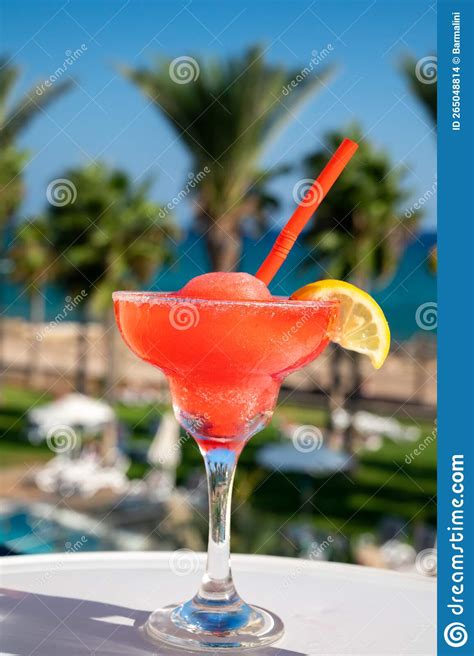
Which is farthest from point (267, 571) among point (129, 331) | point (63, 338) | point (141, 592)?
point (63, 338)

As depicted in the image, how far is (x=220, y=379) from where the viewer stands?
5.70 feet

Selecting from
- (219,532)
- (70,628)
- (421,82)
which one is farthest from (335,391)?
(70,628)

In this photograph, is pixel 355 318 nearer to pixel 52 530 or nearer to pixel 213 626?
pixel 213 626

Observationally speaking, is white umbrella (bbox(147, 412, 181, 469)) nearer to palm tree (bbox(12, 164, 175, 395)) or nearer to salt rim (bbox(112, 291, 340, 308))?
palm tree (bbox(12, 164, 175, 395))

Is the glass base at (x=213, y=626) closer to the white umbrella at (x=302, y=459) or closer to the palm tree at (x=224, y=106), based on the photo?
the palm tree at (x=224, y=106)

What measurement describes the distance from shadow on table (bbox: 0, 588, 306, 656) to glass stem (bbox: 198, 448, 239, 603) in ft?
0.48

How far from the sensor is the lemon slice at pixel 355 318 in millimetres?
1820

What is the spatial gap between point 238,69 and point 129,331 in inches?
546

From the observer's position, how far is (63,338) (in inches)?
1471

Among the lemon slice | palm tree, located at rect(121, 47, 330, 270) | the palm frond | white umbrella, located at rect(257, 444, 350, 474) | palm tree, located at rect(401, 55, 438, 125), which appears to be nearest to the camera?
the lemon slice

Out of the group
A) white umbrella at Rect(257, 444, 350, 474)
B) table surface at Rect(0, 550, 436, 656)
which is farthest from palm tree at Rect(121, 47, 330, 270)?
table surface at Rect(0, 550, 436, 656)

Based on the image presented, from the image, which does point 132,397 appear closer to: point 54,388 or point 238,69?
point 54,388

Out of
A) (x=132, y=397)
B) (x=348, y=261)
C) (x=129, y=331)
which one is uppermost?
(x=348, y=261)

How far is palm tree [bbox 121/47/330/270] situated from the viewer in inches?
578
